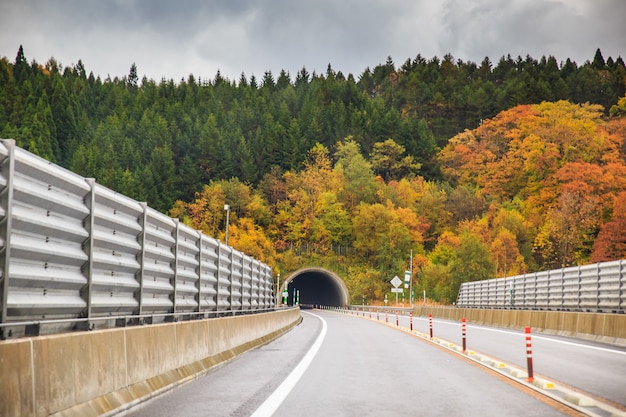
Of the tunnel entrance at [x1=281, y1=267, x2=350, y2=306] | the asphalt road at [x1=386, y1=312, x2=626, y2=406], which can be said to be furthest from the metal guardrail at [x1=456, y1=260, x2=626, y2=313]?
the tunnel entrance at [x1=281, y1=267, x2=350, y2=306]

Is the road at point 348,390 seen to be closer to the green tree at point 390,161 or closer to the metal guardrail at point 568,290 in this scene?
the metal guardrail at point 568,290

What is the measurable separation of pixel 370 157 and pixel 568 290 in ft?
385

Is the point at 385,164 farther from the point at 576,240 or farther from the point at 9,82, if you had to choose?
the point at 9,82

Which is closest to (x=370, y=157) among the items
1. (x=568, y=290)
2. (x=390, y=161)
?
(x=390, y=161)

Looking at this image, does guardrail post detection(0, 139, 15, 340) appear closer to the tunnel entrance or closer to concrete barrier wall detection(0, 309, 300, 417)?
concrete barrier wall detection(0, 309, 300, 417)

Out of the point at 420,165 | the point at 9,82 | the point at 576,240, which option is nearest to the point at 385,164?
the point at 420,165

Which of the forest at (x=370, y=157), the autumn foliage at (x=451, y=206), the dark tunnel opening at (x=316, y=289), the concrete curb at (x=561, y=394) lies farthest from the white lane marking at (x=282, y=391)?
the dark tunnel opening at (x=316, y=289)

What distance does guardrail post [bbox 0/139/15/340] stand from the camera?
6.60 meters

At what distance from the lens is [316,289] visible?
131 meters

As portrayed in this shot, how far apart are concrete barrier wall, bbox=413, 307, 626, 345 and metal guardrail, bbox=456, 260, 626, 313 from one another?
4.32 feet

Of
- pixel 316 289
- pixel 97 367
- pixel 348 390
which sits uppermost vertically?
pixel 97 367

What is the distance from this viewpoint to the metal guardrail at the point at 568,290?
28181 mm

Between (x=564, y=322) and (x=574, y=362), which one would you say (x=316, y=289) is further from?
(x=574, y=362)

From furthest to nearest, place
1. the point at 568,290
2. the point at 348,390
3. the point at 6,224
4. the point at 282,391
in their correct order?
the point at 568,290
the point at 348,390
the point at 282,391
the point at 6,224
